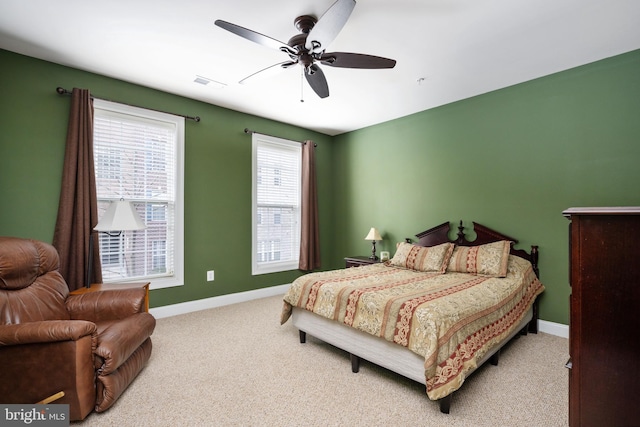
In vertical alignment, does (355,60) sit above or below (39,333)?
above

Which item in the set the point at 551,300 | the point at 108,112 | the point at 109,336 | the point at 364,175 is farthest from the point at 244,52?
the point at 551,300

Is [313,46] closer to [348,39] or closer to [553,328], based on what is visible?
[348,39]

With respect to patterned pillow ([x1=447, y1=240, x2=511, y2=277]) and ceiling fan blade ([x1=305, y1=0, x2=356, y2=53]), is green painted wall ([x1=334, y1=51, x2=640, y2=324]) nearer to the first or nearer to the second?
patterned pillow ([x1=447, y1=240, x2=511, y2=277])

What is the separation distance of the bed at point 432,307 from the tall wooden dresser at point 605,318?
30.7 inches

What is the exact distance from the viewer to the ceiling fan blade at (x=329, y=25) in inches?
65.7

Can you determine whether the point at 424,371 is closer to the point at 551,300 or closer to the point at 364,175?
the point at 551,300

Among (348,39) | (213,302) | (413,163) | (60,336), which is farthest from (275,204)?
(60,336)

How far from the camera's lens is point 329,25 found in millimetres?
1845

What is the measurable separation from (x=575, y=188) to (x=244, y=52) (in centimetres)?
350

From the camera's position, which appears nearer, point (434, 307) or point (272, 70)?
point (434, 307)

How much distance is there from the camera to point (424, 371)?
1917 millimetres

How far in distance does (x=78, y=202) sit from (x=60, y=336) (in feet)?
6.02

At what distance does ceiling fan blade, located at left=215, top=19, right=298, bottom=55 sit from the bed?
6.32 ft

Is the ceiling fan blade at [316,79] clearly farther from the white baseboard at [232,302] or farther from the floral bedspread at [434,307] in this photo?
the white baseboard at [232,302]
